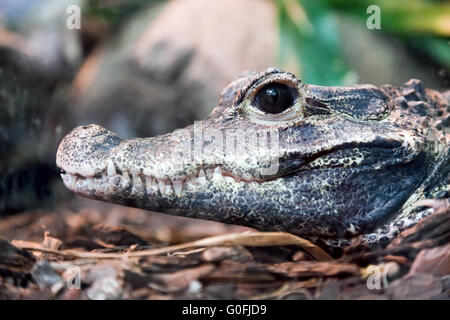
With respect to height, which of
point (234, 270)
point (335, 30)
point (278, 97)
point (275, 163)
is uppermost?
point (335, 30)

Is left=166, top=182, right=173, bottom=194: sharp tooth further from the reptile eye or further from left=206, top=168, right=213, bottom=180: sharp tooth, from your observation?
the reptile eye

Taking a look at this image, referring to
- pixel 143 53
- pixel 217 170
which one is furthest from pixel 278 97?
pixel 143 53

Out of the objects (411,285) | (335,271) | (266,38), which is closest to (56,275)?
(335,271)

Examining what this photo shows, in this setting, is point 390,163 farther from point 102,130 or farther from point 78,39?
point 78,39

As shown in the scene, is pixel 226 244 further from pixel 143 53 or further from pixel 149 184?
pixel 143 53

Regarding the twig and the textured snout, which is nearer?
the twig

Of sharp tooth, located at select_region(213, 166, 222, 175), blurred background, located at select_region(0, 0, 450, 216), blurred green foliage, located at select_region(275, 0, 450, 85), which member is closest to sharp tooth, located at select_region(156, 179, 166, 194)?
sharp tooth, located at select_region(213, 166, 222, 175)

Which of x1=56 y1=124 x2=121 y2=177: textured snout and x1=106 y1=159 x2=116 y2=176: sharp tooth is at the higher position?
x1=56 y1=124 x2=121 y2=177: textured snout
